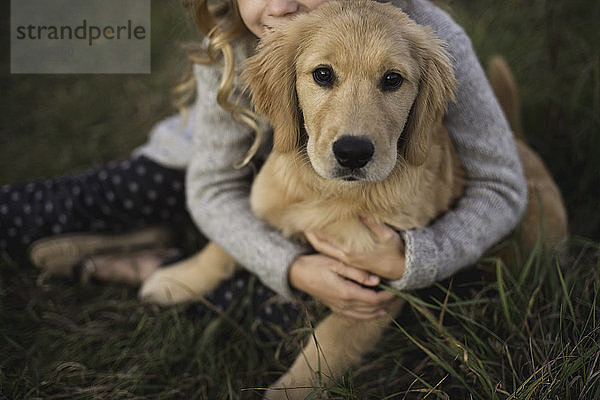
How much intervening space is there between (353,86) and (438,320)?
1079 mm

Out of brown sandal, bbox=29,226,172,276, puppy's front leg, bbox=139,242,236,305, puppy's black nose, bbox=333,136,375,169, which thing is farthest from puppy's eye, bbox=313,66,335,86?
brown sandal, bbox=29,226,172,276

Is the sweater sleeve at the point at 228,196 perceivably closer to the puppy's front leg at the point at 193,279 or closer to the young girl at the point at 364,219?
the young girl at the point at 364,219

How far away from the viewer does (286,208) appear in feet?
6.04

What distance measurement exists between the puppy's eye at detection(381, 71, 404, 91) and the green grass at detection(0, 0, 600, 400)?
754mm

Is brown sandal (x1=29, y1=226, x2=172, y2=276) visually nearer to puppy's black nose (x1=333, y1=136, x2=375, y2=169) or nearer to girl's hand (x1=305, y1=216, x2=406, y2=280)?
girl's hand (x1=305, y1=216, x2=406, y2=280)

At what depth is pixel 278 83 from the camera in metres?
1.57

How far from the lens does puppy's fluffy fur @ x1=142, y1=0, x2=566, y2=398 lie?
141 cm

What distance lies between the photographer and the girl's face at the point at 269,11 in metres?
1.60

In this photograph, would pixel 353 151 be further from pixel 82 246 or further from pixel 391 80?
pixel 82 246

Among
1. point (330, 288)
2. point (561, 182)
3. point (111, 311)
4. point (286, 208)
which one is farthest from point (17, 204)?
point (561, 182)

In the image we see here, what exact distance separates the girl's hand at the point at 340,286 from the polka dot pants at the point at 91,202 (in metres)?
0.58

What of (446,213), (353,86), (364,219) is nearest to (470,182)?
(446,213)

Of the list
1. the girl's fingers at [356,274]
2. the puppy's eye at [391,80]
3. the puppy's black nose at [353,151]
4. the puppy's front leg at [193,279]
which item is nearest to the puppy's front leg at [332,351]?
the girl's fingers at [356,274]

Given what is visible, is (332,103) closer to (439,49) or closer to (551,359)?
(439,49)
